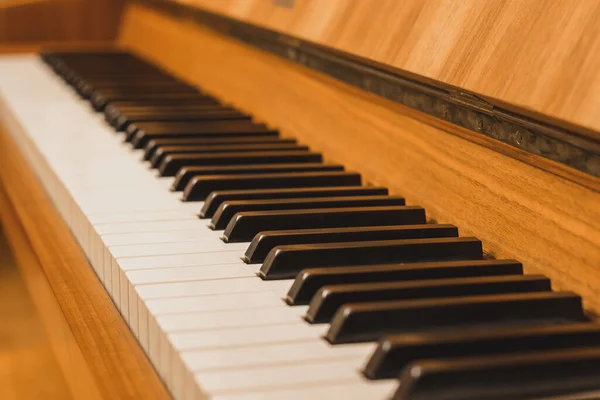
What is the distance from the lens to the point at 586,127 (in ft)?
2.89

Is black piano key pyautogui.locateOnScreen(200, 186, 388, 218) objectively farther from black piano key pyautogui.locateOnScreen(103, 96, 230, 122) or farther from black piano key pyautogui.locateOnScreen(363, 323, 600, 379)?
black piano key pyautogui.locateOnScreen(103, 96, 230, 122)

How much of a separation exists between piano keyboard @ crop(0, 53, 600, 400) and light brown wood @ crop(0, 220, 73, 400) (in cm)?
58

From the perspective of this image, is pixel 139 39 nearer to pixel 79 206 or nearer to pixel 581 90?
pixel 79 206

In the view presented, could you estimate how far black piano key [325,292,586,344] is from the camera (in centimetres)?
88

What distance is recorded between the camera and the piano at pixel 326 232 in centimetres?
83

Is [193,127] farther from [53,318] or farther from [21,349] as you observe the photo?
[21,349]

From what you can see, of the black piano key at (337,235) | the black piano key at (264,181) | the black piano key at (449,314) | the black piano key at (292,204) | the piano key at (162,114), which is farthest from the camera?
the piano key at (162,114)

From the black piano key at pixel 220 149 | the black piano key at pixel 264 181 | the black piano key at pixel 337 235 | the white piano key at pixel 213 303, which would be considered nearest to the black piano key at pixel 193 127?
the black piano key at pixel 220 149

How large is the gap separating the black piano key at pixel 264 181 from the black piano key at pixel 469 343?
0.59m

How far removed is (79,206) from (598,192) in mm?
775

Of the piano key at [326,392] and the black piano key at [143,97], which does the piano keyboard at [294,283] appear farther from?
the black piano key at [143,97]

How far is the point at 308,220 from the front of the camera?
3.95 ft

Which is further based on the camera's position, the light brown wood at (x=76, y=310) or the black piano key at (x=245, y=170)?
the black piano key at (x=245, y=170)

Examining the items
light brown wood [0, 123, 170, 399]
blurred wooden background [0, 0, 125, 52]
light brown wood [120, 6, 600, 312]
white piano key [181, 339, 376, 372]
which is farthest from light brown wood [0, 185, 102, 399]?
blurred wooden background [0, 0, 125, 52]
